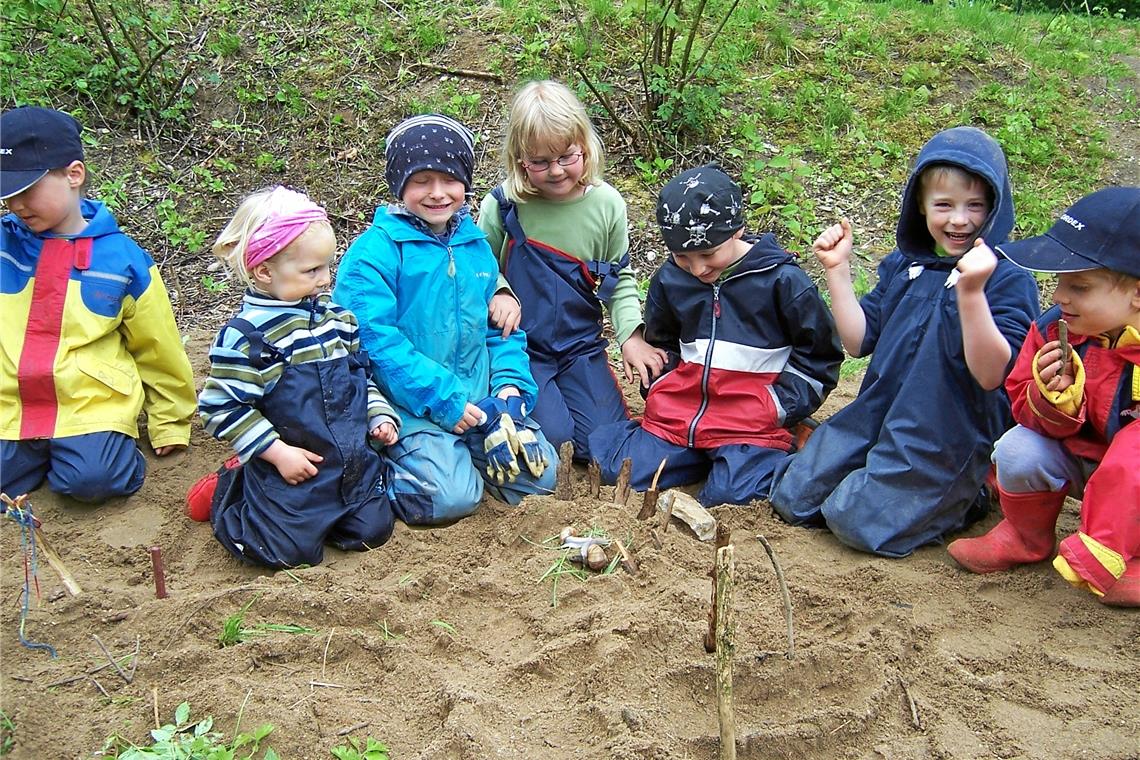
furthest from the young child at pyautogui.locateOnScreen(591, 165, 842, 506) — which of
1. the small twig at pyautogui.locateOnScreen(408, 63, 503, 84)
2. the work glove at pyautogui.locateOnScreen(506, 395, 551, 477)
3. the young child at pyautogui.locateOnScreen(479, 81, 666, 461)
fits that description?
the small twig at pyautogui.locateOnScreen(408, 63, 503, 84)

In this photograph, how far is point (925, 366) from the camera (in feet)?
11.4

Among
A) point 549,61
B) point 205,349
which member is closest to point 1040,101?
point 549,61

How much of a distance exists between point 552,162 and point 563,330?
0.78 m

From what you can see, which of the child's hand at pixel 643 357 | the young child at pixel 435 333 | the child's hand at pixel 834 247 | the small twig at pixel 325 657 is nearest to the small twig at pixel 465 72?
the young child at pixel 435 333

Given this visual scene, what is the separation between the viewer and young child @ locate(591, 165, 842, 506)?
3855 mm

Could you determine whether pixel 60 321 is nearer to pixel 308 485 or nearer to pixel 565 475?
pixel 308 485

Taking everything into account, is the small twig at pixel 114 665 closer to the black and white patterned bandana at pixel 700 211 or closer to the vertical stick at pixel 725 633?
the vertical stick at pixel 725 633

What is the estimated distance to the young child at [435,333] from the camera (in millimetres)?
3807

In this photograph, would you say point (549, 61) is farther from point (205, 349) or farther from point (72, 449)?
point (72, 449)

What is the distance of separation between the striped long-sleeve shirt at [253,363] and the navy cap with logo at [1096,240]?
2341 mm

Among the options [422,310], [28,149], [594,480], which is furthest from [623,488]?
[28,149]

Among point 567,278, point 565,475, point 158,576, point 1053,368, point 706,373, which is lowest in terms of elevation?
point 158,576

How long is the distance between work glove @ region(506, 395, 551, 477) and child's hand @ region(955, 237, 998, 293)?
5.69 feet

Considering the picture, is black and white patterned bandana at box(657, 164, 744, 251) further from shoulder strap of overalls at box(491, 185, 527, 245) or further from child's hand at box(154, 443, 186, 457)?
child's hand at box(154, 443, 186, 457)
